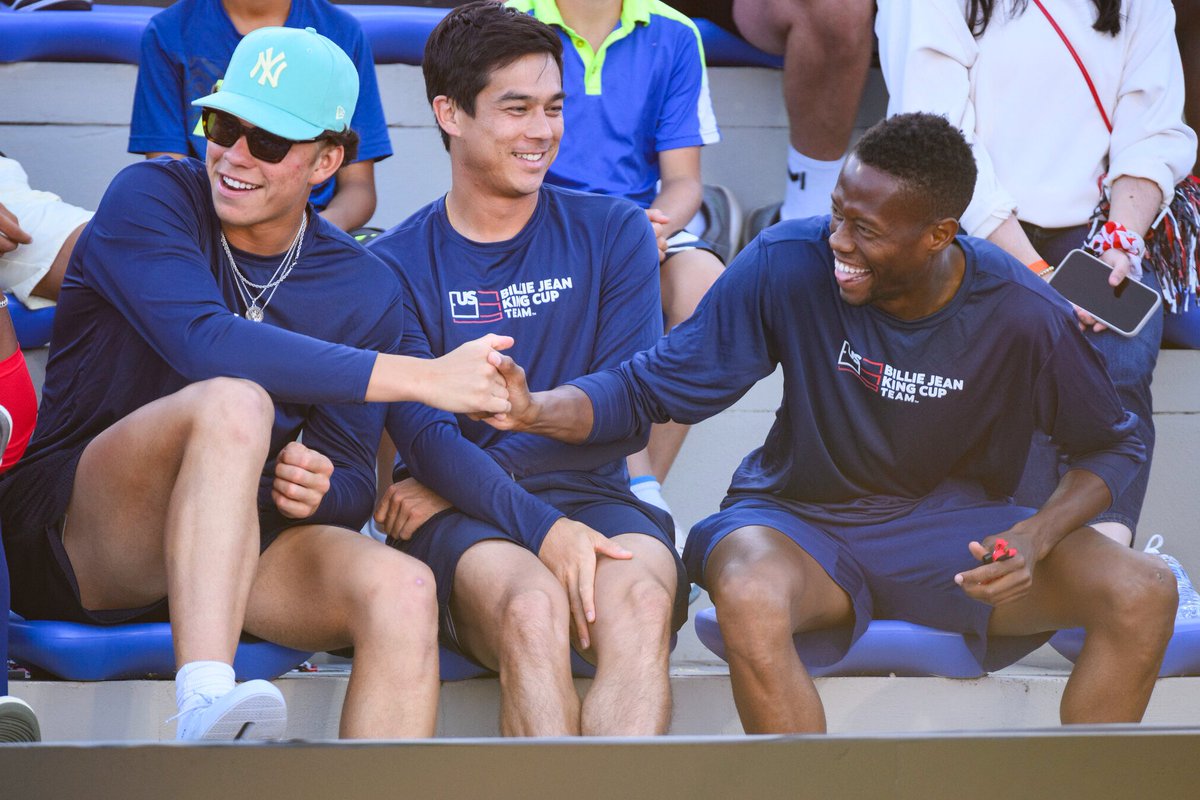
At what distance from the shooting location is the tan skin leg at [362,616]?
6.28ft

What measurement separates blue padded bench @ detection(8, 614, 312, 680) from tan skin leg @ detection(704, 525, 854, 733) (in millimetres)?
669

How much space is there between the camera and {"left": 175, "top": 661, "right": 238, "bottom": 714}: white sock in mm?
Answer: 1725

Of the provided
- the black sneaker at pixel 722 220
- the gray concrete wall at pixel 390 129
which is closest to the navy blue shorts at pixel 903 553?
the black sneaker at pixel 722 220

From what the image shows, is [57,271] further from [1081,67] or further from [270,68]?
[1081,67]

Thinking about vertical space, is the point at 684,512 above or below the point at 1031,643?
below

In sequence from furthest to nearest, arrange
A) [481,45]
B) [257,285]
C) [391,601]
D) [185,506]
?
[481,45]
[257,285]
[391,601]
[185,506]

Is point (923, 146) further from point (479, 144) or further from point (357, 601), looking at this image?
point (357, 601)

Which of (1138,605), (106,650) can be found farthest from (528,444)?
(1138,605)

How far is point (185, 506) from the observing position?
186 cm

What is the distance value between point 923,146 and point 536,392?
2.36ft

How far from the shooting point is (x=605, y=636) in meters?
2.03

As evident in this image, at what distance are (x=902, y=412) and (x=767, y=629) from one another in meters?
0.46

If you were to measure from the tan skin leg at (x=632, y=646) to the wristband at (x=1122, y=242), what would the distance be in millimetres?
1204

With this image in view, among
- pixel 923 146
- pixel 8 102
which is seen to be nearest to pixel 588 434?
pixel 923 146
